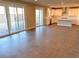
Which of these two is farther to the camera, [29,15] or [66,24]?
[66,24]

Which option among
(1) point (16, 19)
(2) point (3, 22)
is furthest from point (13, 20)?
(2) point (3, 22)

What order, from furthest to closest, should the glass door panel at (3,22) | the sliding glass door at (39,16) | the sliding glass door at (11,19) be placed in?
the sliding glass door at (39,16) → the sliding glass door at (11,19) → the glass door panel at (3,22)

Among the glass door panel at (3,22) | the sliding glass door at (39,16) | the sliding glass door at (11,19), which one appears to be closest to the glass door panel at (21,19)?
the sliding glass door at (11,19)

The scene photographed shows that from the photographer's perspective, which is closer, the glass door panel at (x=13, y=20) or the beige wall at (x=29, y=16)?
the glass door panel at (x=13, y=20)

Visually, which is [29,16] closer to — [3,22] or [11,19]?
[11,19]

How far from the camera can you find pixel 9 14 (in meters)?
6.43

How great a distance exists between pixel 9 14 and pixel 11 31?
1.25m

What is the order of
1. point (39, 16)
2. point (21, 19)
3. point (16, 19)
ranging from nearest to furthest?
point (16, 19) → point (21, 19) → point (39, 16)

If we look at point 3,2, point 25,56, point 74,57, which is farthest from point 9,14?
point 74,57

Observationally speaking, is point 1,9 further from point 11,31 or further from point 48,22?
point 48,22

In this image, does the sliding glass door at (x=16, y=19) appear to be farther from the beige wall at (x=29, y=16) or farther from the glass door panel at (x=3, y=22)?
the glass door panel at (x=3, y=22)

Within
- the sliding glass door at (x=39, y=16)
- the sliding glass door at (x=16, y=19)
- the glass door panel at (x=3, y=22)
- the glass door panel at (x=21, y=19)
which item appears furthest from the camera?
the sliding glass door at (x=39, y=16)

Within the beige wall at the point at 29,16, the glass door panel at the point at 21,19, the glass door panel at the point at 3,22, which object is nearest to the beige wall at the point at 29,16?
the beige wall at the point at 29,16

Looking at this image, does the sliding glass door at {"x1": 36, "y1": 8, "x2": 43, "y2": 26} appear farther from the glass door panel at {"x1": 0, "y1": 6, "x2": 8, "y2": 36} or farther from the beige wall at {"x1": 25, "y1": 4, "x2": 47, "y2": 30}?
the glass door panel at {"x1": 0, "y1": 6, "x2": 8, "y2": 36}
